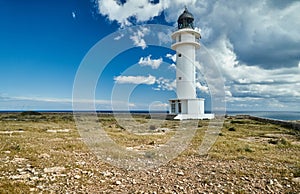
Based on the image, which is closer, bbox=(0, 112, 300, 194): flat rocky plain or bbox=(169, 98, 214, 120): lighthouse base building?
bbox=(0, 112, 300, 194): flat rocky plain

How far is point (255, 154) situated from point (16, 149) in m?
9.80

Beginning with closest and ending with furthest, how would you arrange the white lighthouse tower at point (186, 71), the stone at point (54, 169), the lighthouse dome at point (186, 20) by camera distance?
1. the stone at point (54, 169)
2. the white lighthouse tower at point (186, 71)
3. the lighthouse dome at point (186, 20)

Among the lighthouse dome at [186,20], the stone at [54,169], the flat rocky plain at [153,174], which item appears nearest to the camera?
the flat rocky plain at [153,174]

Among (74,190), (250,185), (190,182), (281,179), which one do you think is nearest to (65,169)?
(74,190)

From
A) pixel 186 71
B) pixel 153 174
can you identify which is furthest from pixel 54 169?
pixel 186 71

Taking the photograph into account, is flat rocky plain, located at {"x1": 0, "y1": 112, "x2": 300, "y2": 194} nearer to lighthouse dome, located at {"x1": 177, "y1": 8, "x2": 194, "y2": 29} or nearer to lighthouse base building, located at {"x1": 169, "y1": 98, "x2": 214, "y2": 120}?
lighthouse base building, located at {"x1": 169, "y1": 98, "x2": 214, "y2": 120}

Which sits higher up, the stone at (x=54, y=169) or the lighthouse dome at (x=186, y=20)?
the lighthouse dome at (x=186, y=20)

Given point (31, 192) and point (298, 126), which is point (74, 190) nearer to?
point (31, 192)

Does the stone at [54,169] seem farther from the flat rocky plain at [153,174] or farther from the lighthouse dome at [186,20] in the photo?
the lighthouse dome at [186,20]

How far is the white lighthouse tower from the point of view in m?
31.3

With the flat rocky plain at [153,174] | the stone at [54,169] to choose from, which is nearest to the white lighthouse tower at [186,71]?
the flat rocky plain at [153,174]

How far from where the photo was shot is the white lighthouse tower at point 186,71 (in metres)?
31.3

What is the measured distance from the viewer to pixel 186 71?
110ft

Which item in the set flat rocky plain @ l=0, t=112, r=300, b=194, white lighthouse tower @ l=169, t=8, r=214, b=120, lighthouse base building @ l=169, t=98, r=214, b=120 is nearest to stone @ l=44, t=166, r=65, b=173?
flat rocky plain @ l=0, t=112, r=300, b=194
